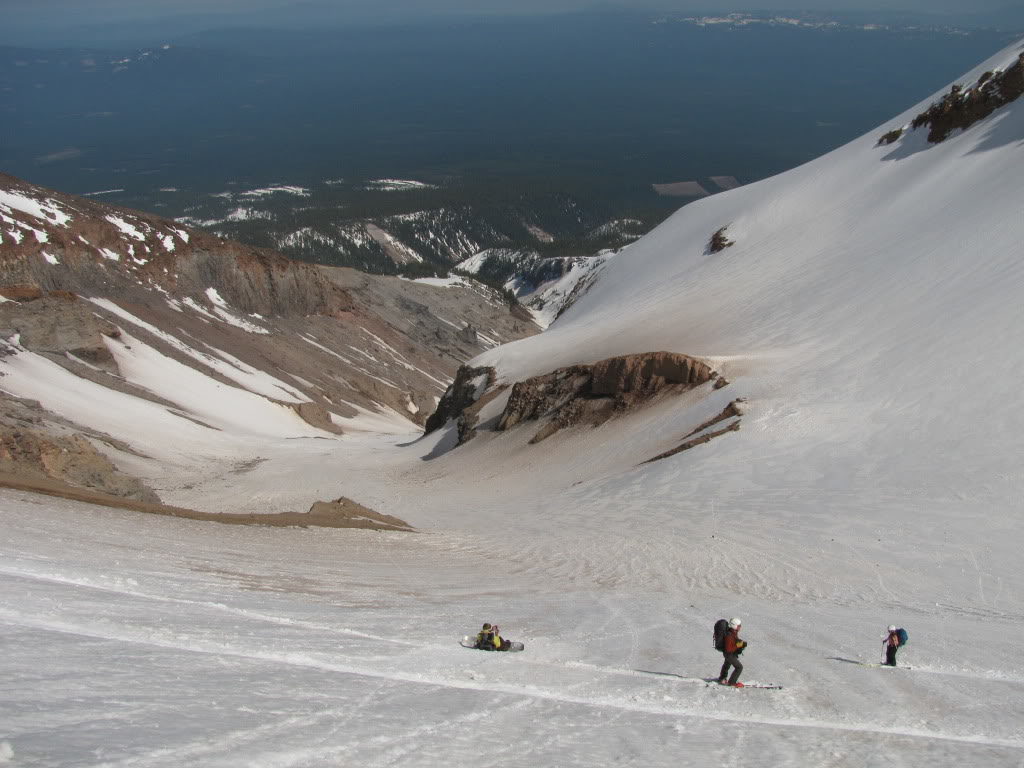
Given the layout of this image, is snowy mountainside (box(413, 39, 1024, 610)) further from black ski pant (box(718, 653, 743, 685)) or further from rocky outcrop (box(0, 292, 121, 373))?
rocky outcrop (box(0, 292, 121, 373))

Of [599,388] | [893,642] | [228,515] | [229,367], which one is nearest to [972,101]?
[599,388]

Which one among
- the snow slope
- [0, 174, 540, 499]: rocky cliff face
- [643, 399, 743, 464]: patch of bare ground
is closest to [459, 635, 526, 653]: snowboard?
the snow slope

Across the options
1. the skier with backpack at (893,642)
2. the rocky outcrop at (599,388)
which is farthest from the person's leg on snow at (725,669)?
the rocky outcrop at (599,388)

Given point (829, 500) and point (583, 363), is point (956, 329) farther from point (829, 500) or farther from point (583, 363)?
point (583, 363)

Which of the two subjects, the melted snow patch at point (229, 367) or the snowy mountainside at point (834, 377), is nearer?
the snowy mountainside at point (834, 377)

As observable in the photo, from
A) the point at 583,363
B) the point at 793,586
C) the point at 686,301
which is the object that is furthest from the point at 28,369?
the point at 793,586

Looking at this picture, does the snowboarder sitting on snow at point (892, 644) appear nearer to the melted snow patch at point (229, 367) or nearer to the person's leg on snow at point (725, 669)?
the person's leg on snow at point (725, 669)
